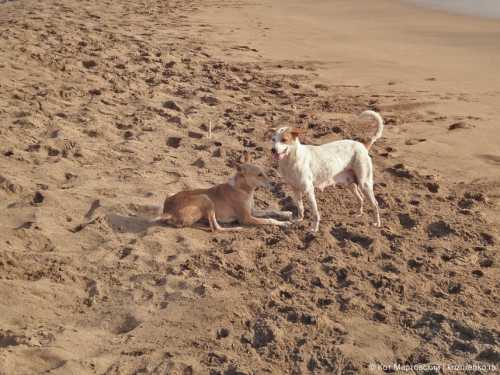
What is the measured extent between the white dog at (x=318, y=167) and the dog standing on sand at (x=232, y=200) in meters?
0.31

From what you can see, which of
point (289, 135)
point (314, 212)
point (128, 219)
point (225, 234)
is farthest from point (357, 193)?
point (128, 219)

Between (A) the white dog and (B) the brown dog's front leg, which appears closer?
(A) the white dog

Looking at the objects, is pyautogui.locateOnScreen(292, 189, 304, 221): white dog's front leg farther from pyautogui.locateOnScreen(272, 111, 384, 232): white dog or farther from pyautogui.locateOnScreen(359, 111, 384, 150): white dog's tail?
pyautogui.locateOnScreen(359, 111, 384, 150): white dog's tail

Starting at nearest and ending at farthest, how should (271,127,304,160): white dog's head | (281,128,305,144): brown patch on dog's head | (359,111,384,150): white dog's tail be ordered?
(271,127,304,160): white dog's head, (281,128,305,144): brown patch on dog's head, (359,111,384,150): white dog's tail

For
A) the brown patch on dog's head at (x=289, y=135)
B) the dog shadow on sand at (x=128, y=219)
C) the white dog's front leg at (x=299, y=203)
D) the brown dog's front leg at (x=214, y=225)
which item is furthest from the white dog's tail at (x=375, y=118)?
the dog shadow on sand at (x=128, y=219)

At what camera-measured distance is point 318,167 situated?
6.80 m

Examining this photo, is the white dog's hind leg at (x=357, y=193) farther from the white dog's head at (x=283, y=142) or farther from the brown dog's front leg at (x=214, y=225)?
the brown dog's front leg at (x=214, y=225)

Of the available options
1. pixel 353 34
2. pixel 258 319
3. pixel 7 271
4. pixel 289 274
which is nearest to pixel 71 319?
pixel 7 271

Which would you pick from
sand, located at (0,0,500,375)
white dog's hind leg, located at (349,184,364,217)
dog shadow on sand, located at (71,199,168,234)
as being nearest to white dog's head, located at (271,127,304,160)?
sand, located at (0,0,500,375)

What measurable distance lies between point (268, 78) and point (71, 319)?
24.4 feet

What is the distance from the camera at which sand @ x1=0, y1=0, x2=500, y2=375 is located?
4.81 metres

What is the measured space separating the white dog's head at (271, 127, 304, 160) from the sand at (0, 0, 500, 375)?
83 centimetres

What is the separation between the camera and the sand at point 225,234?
4.81 m

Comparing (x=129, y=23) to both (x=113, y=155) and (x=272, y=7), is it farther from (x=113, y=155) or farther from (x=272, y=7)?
(x=113, y=155)
